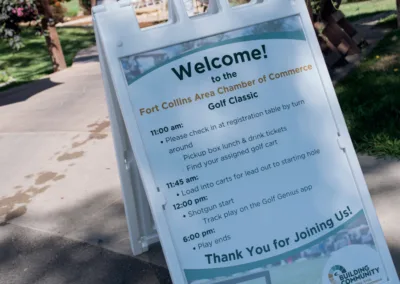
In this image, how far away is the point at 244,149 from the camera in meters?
3.00

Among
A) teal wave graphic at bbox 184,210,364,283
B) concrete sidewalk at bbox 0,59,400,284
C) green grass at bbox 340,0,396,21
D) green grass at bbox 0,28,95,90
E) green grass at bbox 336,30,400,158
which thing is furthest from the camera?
green grass at bbox 0,28,95,90

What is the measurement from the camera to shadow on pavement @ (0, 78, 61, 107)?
35.1ft

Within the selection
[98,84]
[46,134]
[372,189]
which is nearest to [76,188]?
[46,134]

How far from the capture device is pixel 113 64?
2.89 m

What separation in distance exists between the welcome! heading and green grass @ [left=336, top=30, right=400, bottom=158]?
97.0 inches

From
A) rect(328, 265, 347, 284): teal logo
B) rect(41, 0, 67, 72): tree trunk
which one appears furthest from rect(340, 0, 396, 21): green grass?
rect(328, 265, 347, 284): teal logo

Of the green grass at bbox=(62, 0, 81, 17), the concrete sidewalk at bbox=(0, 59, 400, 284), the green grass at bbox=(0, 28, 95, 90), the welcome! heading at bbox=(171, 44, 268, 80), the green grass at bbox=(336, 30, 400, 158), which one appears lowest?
the green grass at bbox=(336, 30, 400, 158)

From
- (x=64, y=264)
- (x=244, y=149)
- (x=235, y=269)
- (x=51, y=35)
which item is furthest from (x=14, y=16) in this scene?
(x=235, y=269)

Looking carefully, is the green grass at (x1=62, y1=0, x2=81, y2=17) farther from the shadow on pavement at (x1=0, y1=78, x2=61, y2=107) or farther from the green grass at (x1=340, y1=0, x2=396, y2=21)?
the shadow on pavement at (x1=0, y1=78, x2=61, y2=107)

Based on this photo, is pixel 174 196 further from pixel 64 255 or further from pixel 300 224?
pixel 64 255

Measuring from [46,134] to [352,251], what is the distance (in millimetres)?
5244

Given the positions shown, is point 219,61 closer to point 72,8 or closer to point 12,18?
point 12,18

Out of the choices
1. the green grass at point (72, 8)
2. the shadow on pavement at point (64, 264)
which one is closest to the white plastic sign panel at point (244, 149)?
the shadow on pavement at point (64, 264)

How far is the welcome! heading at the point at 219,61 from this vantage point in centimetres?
296
